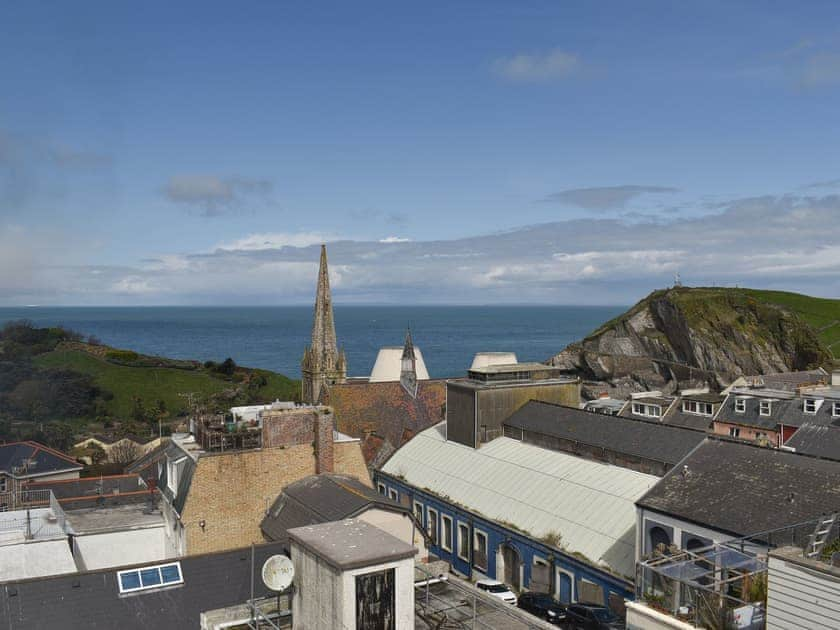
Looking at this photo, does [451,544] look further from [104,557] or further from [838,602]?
[838,602]

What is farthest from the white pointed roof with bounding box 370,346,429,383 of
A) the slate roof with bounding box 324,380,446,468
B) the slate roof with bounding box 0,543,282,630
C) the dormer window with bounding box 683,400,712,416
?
the slate roof with bounding box 0,543,282,630

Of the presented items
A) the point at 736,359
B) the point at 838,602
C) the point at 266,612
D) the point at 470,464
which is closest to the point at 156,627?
the point at 266,612

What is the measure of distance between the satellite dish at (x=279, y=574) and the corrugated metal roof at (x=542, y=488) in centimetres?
1549

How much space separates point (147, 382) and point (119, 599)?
319 feet

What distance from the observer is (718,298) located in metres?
113

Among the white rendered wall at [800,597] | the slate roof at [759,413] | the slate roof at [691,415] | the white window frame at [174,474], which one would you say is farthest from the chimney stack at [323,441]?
the slate roof at [691,415]

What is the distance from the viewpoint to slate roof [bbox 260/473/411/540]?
23.9 m

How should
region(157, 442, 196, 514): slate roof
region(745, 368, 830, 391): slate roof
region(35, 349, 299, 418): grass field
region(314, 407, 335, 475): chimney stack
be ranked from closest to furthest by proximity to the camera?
region(157, 442, 196, 514): slate roof < region(314, 407, 335, 475): chimney stack < region(745, 368, 830, 391): slate roof < region(35, 349, 299, 418): grass field

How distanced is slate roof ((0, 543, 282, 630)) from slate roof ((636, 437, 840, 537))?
1426 centimetres

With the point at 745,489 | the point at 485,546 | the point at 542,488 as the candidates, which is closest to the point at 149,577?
the point at 485,546

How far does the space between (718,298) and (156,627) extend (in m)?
111

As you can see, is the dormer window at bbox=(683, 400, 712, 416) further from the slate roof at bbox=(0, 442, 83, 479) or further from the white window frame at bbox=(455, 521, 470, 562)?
the slate roof at bbox=(0, 442, 83, 479)

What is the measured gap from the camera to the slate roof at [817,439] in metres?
45.4

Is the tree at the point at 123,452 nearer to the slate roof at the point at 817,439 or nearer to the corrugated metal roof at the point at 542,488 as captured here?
the corrugated metal roof at the point at 542,488
